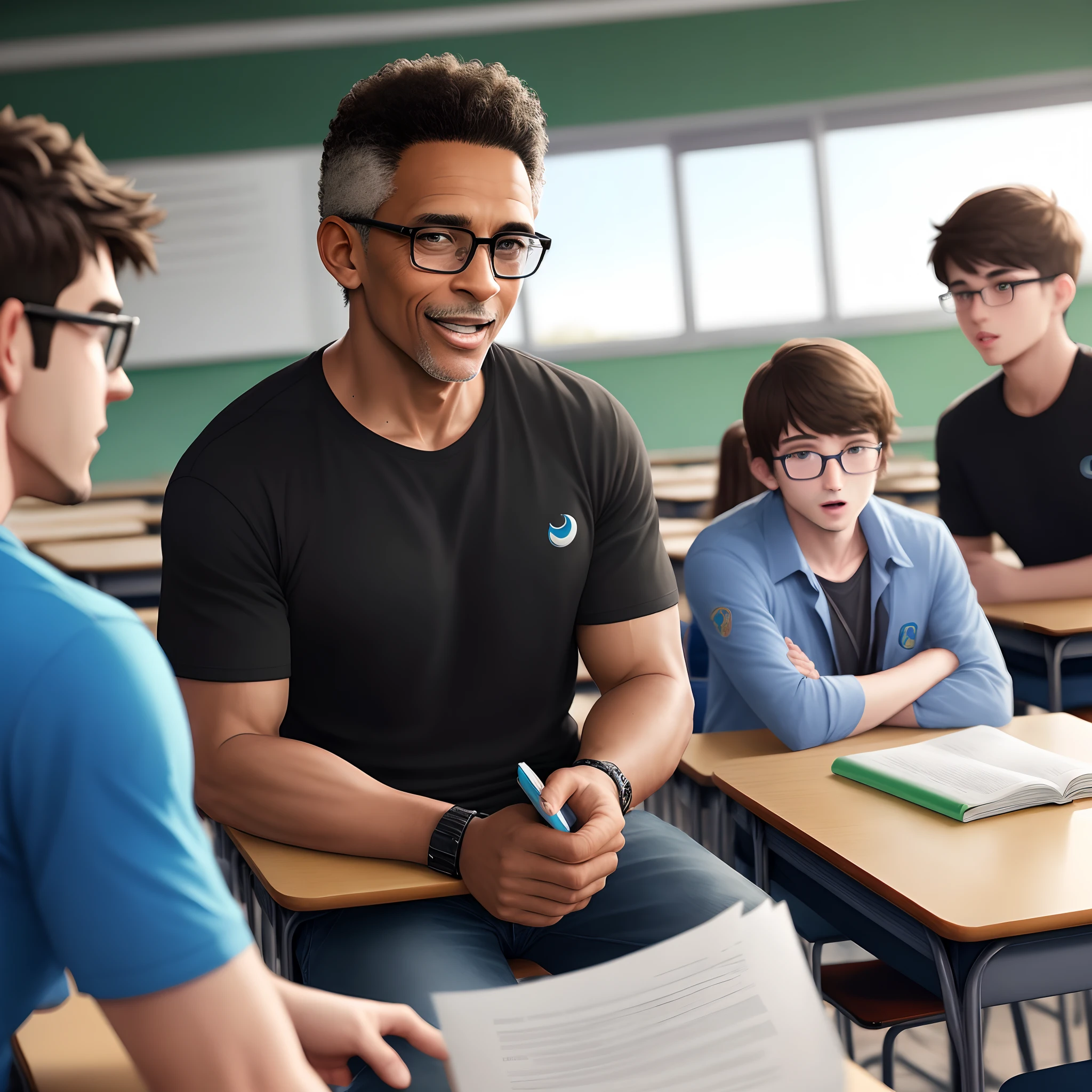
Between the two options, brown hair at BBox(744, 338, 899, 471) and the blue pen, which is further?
brown hair at BBox(744, 338, 899, 471)

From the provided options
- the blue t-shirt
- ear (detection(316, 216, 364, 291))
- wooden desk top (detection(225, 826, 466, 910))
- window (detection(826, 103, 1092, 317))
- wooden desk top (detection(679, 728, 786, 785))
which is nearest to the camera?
the blue t-shirt

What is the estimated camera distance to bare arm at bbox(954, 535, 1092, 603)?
2.55 metres

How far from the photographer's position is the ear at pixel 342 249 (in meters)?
1.46

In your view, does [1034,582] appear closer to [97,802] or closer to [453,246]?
[453,246]

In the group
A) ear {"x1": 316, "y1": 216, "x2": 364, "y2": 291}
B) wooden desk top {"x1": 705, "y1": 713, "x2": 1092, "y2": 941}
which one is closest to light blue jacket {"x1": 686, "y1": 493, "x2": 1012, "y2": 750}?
wooden desk top {"x1": 705, "y1": 713, "x2": 1092, "y2": 941}

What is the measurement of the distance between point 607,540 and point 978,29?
736cm

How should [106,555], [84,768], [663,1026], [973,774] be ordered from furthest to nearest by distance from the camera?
1. [106,555]
2. [973,774]
3. [663,1026]
4. [84,768]

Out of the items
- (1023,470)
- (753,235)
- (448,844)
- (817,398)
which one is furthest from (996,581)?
(753,235)

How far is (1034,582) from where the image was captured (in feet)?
8.43

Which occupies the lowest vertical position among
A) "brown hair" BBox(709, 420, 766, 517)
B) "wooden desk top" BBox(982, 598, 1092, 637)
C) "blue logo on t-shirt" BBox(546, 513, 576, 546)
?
"wooden desk top" BBox(982, 598, 1092, 637)

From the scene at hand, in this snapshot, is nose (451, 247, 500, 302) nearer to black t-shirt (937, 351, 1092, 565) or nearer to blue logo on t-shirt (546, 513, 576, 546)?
blue logo on t-shirt (546, 513, 576, 546)

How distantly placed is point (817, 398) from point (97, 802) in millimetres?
1614

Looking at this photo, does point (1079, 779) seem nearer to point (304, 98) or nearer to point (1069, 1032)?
point (1069, 1032)

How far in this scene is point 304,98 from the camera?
7320 millimetres
